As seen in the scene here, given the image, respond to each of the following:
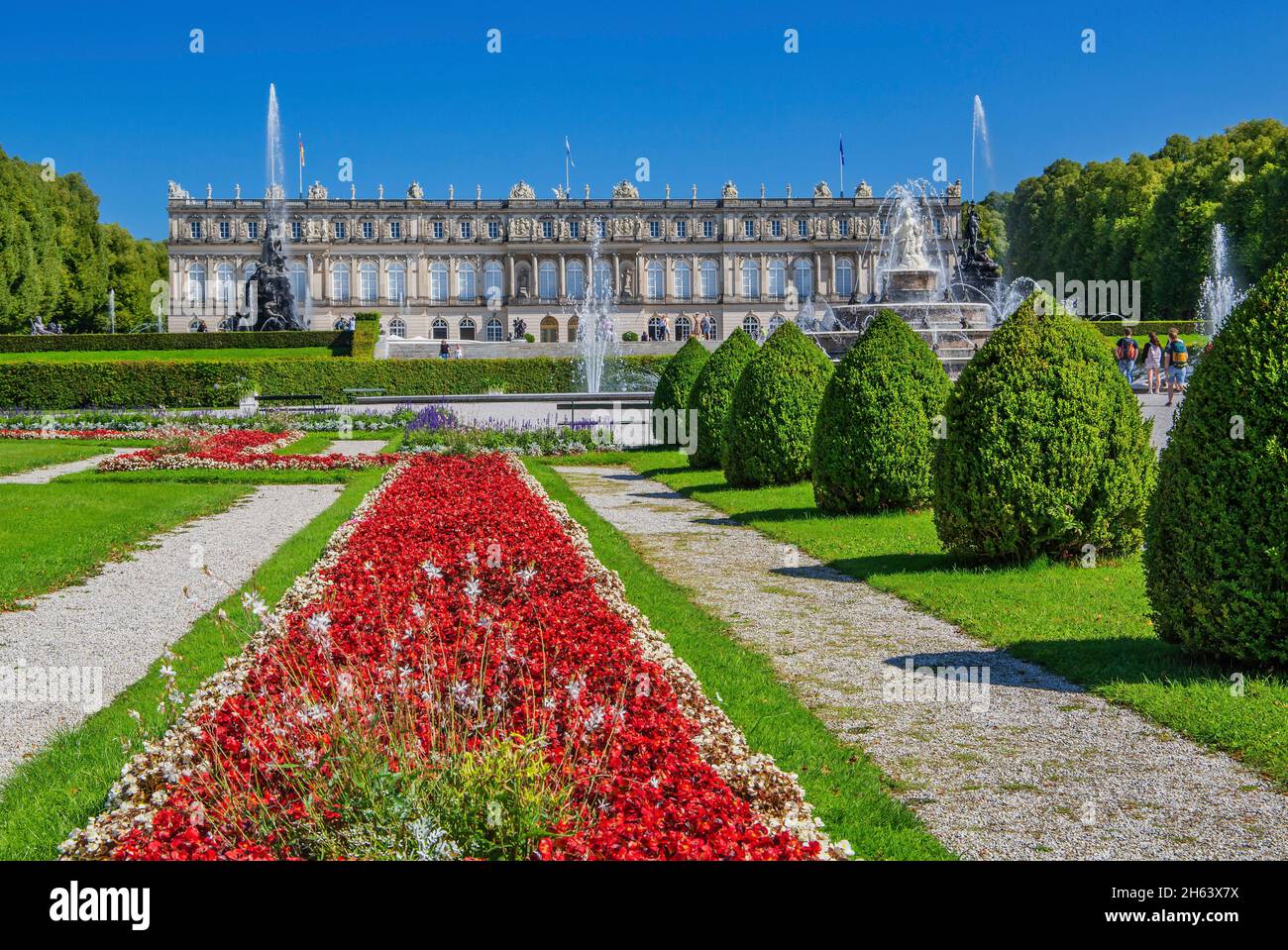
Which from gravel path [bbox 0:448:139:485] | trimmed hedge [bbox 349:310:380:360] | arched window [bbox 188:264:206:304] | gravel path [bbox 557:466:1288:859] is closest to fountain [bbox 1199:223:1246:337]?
trimmed hedge [bbox 349:310:380:360]

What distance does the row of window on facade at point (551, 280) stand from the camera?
265 ft

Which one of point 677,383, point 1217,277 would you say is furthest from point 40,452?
point 1217,277

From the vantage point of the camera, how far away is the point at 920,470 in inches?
411

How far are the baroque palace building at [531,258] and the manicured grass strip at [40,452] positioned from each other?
60.1 meters

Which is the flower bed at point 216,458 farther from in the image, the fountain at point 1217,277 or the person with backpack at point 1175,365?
the fountain at point 1217,277

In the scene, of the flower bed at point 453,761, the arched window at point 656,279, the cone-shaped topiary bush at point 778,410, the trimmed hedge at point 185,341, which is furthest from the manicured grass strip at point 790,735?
the arched window at point 656,279

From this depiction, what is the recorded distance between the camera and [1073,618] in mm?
6438

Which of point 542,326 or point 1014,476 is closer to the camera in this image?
point 1014,476

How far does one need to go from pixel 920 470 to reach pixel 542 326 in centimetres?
7071

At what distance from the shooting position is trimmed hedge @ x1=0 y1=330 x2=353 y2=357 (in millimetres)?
42562

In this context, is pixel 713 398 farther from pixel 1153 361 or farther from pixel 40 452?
pixel 1153 361

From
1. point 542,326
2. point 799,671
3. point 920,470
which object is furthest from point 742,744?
point 542,326
